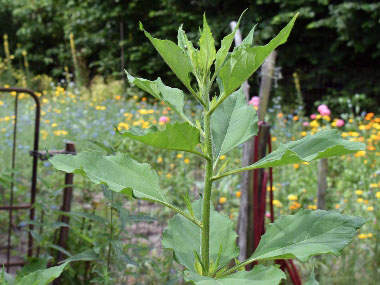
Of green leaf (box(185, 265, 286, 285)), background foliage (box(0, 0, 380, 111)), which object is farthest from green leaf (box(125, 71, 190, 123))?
background foliage (box(0, 0, 380, 111))

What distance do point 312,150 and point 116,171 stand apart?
0.23 m

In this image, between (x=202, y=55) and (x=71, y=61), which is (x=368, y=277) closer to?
(x=202, y=55)

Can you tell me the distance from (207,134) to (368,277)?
1.98 metres

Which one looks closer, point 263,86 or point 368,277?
point 263,86

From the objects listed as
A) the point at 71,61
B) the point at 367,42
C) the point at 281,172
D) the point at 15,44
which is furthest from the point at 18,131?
the point at 15,44

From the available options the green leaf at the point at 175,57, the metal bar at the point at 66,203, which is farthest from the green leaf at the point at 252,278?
the metal bar at the point at 66,203

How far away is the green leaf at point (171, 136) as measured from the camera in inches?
21.7

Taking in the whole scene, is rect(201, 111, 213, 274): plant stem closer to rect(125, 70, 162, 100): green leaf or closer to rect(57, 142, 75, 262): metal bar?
rect(125, 70, 162, 100): green leaf

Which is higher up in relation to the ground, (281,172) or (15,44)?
Result: (15,44)

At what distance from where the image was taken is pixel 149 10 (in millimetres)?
11031

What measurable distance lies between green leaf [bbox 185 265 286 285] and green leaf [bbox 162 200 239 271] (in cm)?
10

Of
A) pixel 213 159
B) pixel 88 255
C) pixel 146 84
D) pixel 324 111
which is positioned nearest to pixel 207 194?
pixel 213 159

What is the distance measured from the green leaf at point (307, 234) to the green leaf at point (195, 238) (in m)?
0.06

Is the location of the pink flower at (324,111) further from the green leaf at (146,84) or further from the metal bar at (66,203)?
the green leaf at (146,84)
